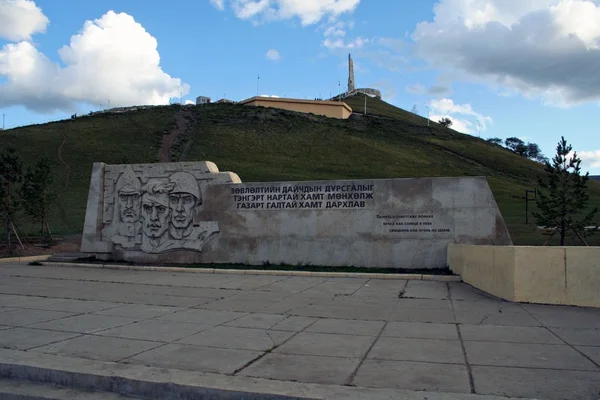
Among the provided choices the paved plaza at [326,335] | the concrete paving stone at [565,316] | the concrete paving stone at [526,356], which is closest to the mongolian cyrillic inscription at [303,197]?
the paved plaza at [326,335]

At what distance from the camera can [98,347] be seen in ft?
19.6

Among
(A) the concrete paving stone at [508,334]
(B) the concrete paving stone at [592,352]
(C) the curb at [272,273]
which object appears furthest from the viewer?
(C) the curb at [272,273]

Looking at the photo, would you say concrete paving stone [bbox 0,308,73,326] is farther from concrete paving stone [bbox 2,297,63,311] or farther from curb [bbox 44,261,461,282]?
curb [bbox 44,261,461,282]

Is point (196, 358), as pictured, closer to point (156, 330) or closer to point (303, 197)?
point (156, 330)

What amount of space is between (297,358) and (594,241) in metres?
17.1

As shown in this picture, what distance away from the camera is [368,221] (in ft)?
46.7

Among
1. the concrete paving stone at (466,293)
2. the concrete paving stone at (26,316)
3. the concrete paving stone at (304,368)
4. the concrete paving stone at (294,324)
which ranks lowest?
the concrete paving stone at (26,316)

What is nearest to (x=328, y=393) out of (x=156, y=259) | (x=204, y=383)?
(x=204, y=383)

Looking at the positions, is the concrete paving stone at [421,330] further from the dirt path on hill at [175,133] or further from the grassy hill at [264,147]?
the dirt path on hill at [175,133]

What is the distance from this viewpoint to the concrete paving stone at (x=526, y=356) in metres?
5.15

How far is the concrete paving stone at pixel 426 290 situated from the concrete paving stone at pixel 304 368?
4.86 meters

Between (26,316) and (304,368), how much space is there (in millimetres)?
5083

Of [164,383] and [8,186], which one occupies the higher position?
[8,186]

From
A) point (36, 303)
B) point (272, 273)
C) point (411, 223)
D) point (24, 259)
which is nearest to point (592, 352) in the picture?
point (411, 223)
